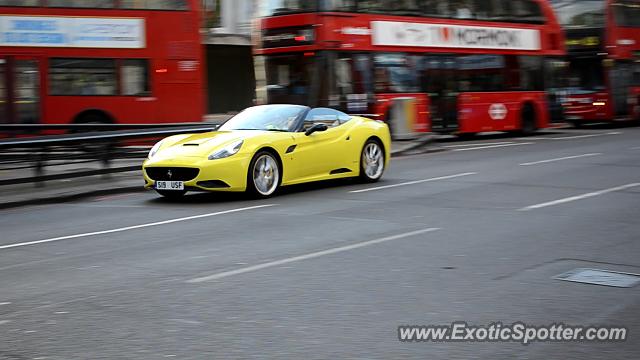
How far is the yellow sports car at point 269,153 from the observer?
1195cm

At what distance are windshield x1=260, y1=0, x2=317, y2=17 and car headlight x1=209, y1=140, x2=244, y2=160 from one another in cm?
995

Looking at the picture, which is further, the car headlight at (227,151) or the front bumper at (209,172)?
the car headlight at (227,151)

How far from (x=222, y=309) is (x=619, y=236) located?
4.66 m

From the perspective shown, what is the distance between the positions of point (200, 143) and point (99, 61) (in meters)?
9.17

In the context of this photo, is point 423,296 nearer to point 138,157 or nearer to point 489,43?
point 138,157

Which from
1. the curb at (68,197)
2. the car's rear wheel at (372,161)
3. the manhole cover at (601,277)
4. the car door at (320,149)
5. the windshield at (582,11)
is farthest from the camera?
the windshield at (582,11)

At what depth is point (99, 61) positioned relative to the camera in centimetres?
2058

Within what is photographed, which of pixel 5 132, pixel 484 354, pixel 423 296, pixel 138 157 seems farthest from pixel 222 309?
pixel 5 132

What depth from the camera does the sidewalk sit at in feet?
43.0

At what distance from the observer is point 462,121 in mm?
25938

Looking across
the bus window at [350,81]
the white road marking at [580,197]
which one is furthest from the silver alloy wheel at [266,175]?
the bus window at [350,81]

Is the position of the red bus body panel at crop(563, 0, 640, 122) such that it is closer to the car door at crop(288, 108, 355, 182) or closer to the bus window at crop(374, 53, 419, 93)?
the bus window at crop(374, 53, 419, 93)

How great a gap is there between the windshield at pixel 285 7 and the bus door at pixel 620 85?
14001 millimetres

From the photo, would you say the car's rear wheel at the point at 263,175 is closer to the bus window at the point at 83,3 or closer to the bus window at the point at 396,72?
the bus window at the point at 83,3
